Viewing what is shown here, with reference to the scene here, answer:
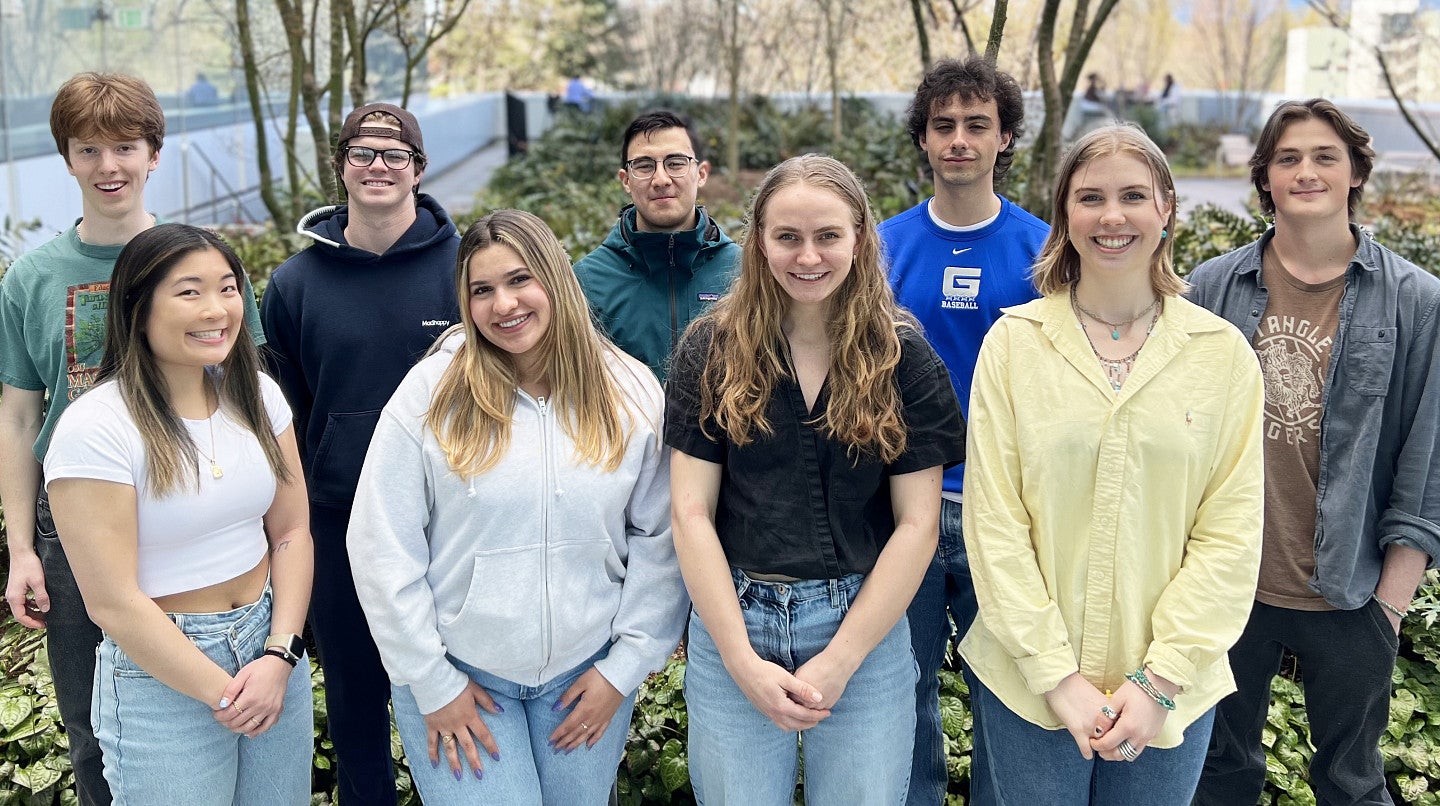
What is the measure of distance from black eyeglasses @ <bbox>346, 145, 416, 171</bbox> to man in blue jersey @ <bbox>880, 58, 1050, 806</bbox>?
1.51 m

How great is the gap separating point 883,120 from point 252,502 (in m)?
16.8

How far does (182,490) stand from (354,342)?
79 centimetres

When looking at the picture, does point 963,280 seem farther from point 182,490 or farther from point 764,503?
point 182,490

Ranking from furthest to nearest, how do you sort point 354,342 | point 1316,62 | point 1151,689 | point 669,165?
point 1316,62 < point 669,165 < point 354,342 < point 1151,689

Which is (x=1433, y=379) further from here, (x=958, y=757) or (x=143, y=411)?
(x=143, y=411)

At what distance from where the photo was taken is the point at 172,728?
266 centimetres

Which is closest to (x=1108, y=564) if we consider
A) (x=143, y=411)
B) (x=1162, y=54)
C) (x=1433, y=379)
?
(x=1433, y=379)

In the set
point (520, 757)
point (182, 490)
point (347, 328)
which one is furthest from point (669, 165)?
point (520, 757)

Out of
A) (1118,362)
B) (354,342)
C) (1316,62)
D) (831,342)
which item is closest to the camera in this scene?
(1118,362)

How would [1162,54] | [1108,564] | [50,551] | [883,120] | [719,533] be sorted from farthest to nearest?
[1162,54] < [883,120] < [50,551] < [719,533] < [1108,564]

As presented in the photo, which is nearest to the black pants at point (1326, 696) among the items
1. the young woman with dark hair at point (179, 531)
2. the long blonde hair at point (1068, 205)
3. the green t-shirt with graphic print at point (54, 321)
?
the long blonde hair at point (1068, 205)

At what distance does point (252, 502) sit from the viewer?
2.77 m

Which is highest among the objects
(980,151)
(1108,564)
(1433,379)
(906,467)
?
(980,151)

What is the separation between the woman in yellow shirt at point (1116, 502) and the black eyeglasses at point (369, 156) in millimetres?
1807
